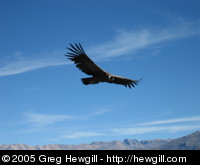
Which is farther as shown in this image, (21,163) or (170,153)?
(170,153)

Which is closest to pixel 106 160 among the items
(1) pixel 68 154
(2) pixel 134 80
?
(1) pixel 68 154

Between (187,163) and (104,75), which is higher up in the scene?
(104,75)

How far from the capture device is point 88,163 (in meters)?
22.1

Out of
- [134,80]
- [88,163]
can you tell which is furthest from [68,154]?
[134,80]

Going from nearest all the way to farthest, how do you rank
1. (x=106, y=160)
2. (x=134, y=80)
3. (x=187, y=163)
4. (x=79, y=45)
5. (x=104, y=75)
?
(x=187, y=163), (x=106, y=160), (x=79, y=45), (x=104, y=75), (x=134, y=80)

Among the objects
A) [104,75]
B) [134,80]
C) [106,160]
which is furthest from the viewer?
[134,80]

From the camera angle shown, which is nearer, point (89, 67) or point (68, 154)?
point (68, 154)

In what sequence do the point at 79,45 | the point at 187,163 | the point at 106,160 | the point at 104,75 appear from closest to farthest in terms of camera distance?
the point at 187,163 < the point at 106,160 < the point at 79,45 < the point at 104,75

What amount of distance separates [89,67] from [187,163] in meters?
12.8

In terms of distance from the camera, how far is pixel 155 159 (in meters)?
22.9

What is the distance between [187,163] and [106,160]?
5.66 metres

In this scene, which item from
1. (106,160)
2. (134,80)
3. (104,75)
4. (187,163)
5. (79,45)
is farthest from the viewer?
(134,80)

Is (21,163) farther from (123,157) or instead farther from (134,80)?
(134,80)

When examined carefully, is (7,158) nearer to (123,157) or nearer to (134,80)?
(123,157)
